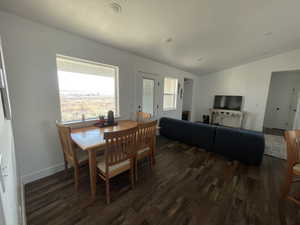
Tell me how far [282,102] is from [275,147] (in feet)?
9.72

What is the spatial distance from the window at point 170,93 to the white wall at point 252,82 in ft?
7.24

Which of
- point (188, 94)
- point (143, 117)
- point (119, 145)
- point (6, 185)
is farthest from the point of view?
point (188, 94)

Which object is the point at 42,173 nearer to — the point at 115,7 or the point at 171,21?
the point at 115,7

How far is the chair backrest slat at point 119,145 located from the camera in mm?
1458

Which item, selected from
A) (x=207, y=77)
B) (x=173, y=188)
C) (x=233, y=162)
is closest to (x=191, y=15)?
(x=173, y=188)

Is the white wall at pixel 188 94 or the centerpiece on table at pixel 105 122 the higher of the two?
the white wall at pixel 188 94

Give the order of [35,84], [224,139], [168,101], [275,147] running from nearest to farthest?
[35,84] → [224,139] → [275,147] → [168,101]

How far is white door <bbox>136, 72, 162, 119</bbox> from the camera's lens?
3459 mm

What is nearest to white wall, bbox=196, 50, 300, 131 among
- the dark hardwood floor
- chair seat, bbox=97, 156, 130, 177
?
the dark hardwood floor

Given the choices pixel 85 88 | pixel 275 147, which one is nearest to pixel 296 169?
pixel 275 147

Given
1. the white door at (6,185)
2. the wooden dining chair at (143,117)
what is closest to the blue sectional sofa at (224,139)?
the wooden dining chair at (143,117)

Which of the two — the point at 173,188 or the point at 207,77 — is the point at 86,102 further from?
the point at 207,77

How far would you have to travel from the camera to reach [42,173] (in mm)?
2027

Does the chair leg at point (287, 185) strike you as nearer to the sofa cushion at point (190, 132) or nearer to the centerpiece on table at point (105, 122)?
the sofa cushion at point (190, 132)
